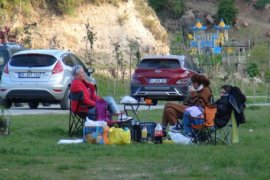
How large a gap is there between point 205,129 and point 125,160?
3.23 meters

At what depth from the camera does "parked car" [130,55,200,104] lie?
29406mm

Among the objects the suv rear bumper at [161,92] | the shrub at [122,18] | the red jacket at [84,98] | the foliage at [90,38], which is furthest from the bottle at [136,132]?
the shrub at [122,18]

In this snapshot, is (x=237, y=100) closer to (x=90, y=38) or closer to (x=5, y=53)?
(x=5, y=53)

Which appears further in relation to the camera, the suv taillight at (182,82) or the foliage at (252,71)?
the foliage at (252,71)

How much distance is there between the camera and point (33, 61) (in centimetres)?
2491

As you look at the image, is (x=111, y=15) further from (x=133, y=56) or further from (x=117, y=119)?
(x=117, y=119)

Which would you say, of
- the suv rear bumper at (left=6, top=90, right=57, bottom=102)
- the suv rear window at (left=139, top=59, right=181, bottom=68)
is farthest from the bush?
the suv rear bumper at (left=6, top=90, right=57, bottom=102)

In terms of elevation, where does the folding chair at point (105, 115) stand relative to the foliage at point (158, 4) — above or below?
below

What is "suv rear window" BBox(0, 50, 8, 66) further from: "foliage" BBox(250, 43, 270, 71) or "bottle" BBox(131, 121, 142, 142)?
"foliage" BBox(250, 43, 270, 71)

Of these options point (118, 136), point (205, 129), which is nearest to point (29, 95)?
point (205, 129)

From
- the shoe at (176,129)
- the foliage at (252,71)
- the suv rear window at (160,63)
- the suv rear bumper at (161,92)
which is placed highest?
the suv rear window at (160,63)

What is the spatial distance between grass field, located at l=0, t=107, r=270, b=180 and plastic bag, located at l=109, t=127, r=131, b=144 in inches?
8.9

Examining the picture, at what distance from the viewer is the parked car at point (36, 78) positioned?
24.5m

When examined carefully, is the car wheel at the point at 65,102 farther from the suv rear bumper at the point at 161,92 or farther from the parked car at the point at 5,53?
the suv rear bumper at the point at 161,92
